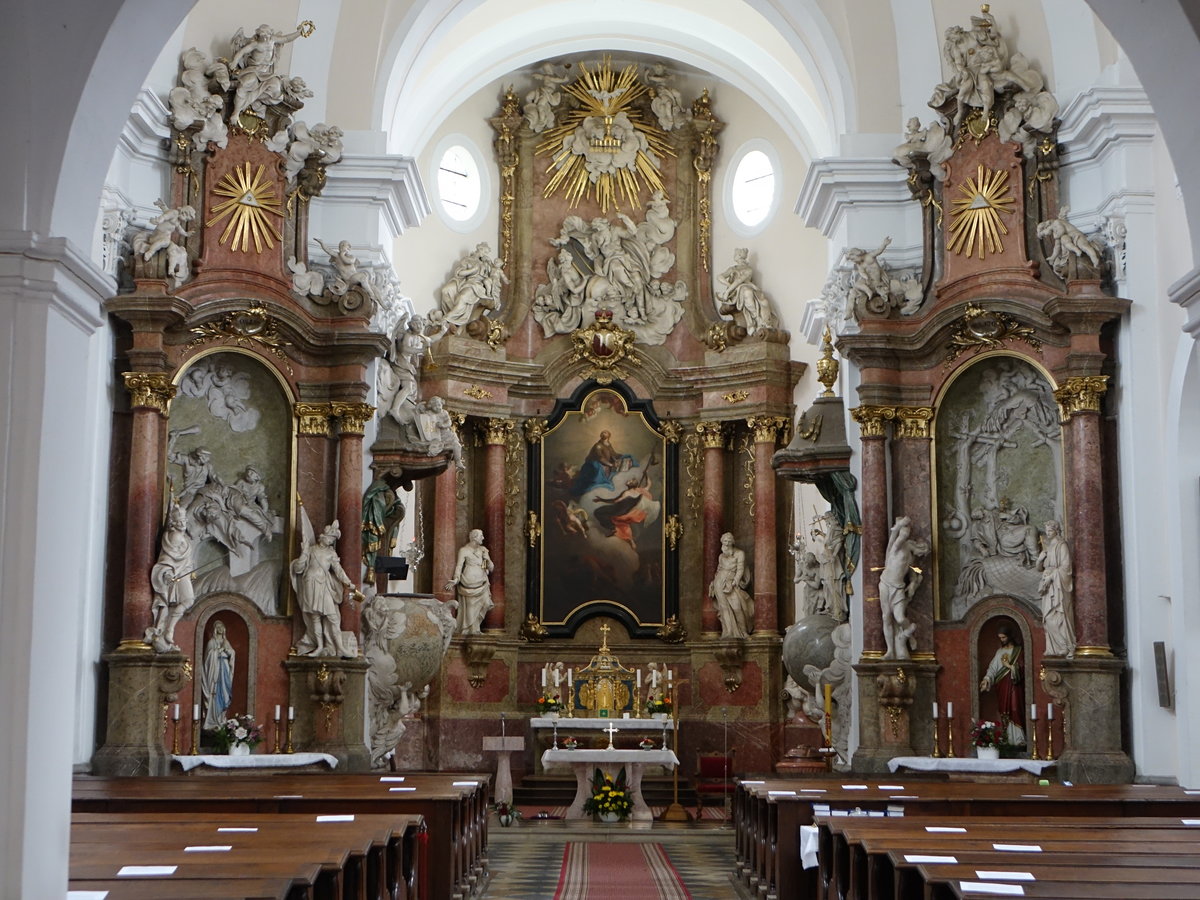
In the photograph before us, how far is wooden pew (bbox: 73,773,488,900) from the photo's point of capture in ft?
34.9

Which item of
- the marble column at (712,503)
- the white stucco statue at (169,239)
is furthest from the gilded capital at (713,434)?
the white stucco statue at (169,239)

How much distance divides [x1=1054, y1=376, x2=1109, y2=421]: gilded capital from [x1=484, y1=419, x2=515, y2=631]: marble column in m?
10.4

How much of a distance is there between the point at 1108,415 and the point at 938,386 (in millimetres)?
2215

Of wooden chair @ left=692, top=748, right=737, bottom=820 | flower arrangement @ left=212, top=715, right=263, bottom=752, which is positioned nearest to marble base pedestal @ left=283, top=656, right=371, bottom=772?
flower arrangement @ left=212, top=715, right=263, bottom=752

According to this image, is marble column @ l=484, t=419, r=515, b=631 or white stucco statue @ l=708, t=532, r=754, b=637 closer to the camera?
white stucco statue @ l=708, t=532, r=754, b=637

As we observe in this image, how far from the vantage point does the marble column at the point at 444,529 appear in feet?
78.7

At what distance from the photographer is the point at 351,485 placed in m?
18.0

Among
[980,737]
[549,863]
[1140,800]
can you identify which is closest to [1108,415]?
[980,737]

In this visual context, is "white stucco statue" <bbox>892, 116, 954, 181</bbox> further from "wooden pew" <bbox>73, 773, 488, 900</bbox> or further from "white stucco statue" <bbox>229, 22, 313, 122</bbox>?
"wooden pew" <bbox>73, 773, 488, 900</bbox>

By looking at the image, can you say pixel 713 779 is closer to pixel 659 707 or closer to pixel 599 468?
pixel 659 707

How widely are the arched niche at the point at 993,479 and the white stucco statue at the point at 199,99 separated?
8.39m

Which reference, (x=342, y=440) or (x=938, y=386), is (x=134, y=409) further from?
(x=938, y=386)

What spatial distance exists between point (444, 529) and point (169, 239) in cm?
873

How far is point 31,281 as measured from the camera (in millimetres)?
6344
